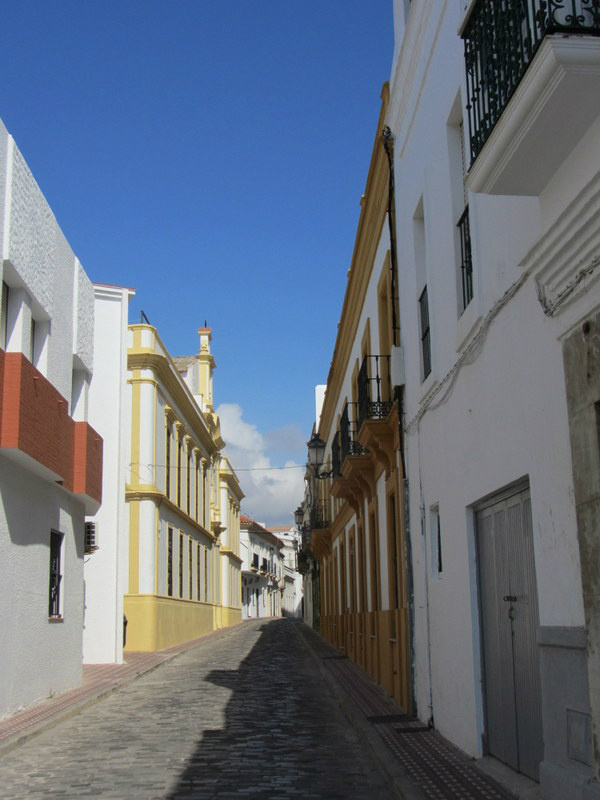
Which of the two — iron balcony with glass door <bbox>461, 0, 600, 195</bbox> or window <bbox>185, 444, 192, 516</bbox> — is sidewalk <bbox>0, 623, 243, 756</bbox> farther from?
window <bbox>185, 444, 192, 516</bbox>

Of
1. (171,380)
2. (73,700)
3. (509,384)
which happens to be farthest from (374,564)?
(171,380)

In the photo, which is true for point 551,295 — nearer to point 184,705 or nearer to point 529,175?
point 529,175

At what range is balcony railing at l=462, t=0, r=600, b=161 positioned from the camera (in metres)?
4.25

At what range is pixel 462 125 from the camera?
311 inches

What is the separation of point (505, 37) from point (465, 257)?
114 inches

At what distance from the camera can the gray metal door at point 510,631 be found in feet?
19.5

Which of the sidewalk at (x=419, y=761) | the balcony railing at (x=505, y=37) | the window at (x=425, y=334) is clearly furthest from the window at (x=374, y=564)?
the balcony railing at (x=505, y=37)

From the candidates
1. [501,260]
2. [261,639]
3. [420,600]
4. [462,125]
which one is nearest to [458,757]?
[420,600]

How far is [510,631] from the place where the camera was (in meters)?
6.43

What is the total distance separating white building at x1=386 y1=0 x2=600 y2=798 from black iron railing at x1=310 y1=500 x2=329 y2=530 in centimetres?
1947

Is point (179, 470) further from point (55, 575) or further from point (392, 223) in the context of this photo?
point (392, 223)

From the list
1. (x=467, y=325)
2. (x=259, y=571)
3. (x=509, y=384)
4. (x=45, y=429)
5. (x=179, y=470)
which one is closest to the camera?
(x=509, y=384)

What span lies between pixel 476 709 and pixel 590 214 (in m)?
4.26

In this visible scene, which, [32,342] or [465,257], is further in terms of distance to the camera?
[32,342]
